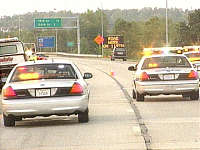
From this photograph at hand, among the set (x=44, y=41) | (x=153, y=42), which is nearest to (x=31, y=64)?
(x=44, y=41)

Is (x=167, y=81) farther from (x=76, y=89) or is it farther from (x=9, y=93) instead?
(x=9, y=93)

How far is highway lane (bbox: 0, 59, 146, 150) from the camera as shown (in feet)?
37.2

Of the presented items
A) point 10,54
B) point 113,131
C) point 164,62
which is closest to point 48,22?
point 10,54

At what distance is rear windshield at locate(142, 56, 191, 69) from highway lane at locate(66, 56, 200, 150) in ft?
3.45

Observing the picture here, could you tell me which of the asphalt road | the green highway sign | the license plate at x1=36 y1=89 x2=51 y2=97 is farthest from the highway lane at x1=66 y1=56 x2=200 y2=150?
the green highway sign

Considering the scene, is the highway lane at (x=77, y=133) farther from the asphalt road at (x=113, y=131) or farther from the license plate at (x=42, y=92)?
the license plate at (x=42, y=92)

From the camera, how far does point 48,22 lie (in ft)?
374

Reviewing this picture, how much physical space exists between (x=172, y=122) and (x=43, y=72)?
299cm

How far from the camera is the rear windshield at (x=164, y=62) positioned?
68.9 feet

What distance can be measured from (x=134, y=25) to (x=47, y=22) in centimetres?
5466

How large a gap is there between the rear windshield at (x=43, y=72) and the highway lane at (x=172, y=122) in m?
1.97

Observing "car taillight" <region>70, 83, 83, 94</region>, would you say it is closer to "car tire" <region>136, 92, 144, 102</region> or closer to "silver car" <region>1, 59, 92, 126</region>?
"silver car" <region>1, 59, 92, 126</region>

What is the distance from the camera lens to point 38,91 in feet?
47.1

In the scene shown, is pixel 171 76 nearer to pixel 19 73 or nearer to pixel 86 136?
pixel 19 73
